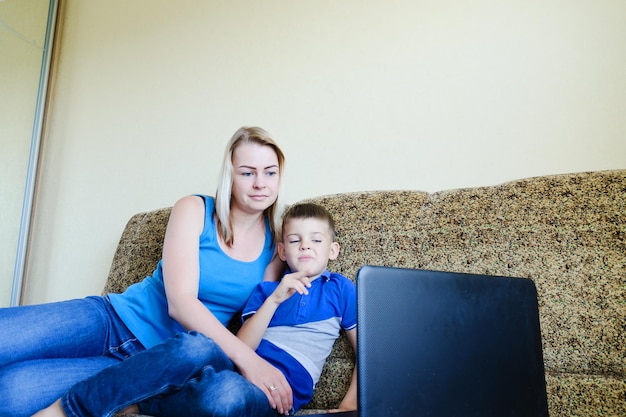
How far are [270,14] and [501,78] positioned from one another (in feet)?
2.89

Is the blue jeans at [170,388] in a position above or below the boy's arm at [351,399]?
above

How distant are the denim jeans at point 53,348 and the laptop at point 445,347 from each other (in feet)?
1.88

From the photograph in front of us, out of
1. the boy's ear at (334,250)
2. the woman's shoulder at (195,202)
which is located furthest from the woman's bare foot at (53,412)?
the boy's ear at (334,250)

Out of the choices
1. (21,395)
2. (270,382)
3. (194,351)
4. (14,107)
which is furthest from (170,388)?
(14,107)

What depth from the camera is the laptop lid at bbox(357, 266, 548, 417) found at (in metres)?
0.62

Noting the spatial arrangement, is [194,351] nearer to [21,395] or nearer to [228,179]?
[21,395]

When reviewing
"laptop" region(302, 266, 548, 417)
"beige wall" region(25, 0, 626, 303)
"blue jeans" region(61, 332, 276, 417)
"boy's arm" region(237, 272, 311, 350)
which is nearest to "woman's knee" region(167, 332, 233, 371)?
"blue jeans" region(61, 332, 276, 417)

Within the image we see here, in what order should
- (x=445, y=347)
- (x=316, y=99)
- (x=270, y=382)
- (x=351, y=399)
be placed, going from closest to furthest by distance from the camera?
(x=445, y=347) → (x=270, y=382) → (x=351, y=399) → (x=316, y=99)

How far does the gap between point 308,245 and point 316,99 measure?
0.71m

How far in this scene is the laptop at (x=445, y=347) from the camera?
24.4 inches

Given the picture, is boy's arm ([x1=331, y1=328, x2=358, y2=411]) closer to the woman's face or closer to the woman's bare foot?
the woman's face

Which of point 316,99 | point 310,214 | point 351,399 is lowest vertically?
point 351,399

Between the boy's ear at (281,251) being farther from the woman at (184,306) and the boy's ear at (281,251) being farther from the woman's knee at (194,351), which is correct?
the woman's knee at (194,351)

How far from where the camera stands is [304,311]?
44.3 inches
